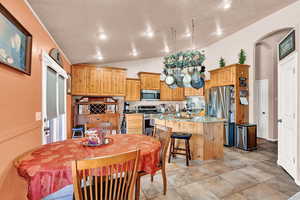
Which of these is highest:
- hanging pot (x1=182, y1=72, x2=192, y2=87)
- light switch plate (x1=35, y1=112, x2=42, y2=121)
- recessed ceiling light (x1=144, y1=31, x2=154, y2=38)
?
recessed ceiling light (x1=144, y1=31, x2=154, y2=38)

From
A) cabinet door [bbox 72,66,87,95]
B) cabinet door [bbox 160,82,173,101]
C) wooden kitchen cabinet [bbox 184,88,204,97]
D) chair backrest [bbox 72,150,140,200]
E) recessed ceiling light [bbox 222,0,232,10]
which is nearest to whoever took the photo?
chair backrest [bbox 72,150,140,200]

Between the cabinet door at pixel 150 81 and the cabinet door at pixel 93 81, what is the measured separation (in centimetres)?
163

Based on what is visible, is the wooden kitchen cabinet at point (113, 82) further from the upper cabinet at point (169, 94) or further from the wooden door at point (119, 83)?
the upper cabinet at point (169, 94)

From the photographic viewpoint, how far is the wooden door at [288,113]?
244 centimetres

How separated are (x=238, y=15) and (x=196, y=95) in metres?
3.12

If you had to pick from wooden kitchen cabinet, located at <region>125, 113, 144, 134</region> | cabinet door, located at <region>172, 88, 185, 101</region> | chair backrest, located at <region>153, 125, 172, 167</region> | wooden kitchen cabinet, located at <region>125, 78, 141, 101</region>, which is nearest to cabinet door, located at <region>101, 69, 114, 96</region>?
wooden kitchen cabinet, located at <region>125, 78, 141, 101</region>

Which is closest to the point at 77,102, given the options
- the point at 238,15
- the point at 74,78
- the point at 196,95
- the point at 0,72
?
the point at 74,78

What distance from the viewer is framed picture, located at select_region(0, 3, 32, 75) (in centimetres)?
131

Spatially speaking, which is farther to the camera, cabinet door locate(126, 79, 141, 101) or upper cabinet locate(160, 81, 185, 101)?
upper cabinet locate(160, 81, 185, 101)

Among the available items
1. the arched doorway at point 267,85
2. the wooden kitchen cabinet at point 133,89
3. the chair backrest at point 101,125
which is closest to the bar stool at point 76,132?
the wooden kitchen cabinet at point 133,89

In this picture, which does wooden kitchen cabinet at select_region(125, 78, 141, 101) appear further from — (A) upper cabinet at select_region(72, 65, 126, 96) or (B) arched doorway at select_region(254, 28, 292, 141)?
(B) arched doorway at select_region(254, 28, 292, 141)

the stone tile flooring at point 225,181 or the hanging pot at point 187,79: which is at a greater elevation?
the hanging pot at point 187,79

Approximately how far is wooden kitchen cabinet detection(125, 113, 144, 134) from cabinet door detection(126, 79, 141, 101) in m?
0.68

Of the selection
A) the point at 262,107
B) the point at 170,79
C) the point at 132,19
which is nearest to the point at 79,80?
the point at 132,19
